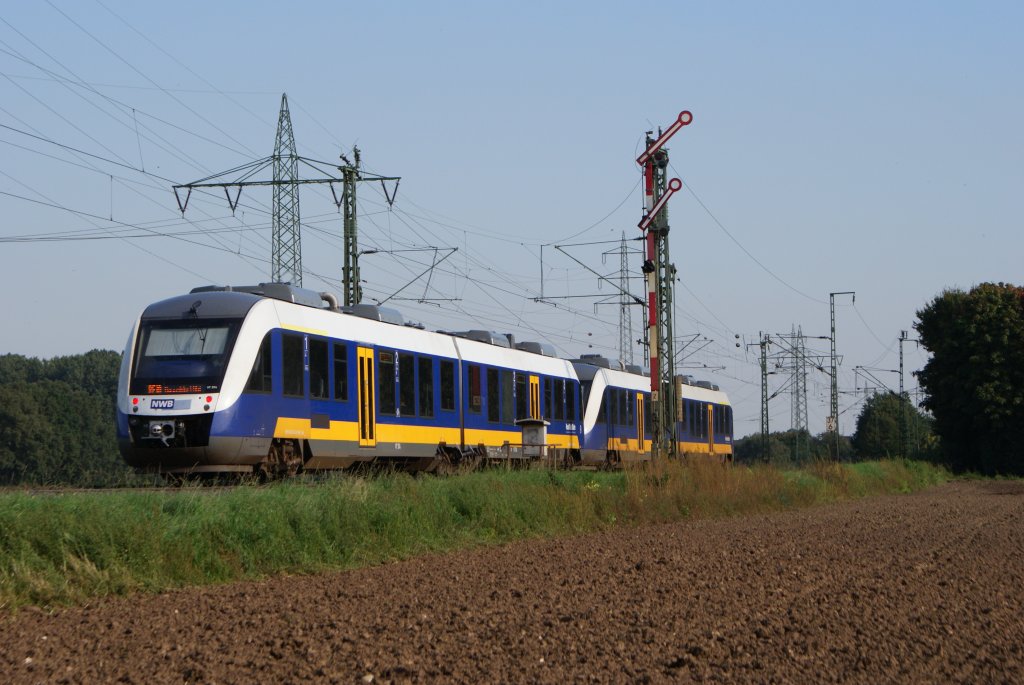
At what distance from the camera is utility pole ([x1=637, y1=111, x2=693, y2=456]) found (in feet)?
83.2

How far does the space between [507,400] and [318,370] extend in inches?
379

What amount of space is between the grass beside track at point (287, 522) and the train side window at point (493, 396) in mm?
7294

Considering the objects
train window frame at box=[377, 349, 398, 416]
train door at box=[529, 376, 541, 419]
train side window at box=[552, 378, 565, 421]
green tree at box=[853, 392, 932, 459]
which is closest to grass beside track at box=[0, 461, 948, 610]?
train window frame at box=[377, 349, 398, 416]

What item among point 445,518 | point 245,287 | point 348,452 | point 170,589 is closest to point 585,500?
point 445,518

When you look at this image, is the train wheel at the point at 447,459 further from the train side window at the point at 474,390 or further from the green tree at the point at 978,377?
the green tree at the point at 978,377

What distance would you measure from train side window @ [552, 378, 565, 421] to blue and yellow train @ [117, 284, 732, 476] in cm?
207

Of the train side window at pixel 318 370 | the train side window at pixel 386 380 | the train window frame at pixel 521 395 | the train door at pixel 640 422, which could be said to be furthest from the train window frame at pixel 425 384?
the train door at pixel 640 422

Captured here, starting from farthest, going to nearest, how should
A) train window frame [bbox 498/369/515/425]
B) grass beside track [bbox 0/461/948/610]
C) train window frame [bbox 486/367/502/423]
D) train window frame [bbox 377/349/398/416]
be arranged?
train window frame [bbox 498/369/515/425] → train window frame [bbox 486/367/502/423] → train window frame [bbox 377/349/398/416] → grass beside track [bbox 0/461/948/610]

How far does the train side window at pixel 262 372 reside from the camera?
19750 millimetres

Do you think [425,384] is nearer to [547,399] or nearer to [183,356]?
[183,356]

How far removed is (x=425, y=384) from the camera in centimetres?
2594

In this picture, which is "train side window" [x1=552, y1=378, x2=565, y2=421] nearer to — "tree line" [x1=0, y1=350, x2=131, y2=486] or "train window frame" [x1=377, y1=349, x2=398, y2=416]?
"train window frame" [x1=377, y1=349, x2=398, y2=416]

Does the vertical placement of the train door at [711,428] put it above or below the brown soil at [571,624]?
above

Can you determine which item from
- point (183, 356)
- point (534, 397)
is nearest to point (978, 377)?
point (534, 397)
